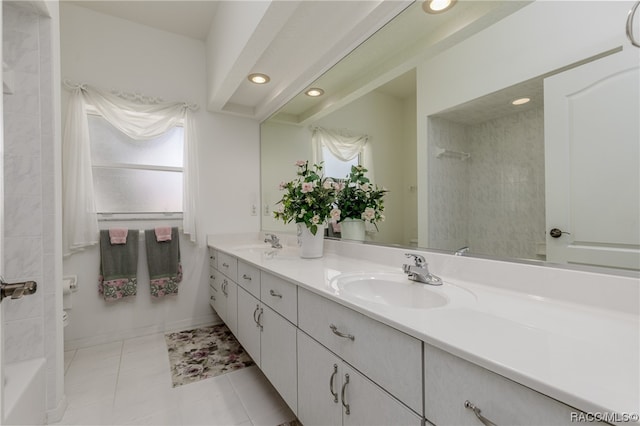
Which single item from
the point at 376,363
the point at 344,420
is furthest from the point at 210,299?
the point at 376,363

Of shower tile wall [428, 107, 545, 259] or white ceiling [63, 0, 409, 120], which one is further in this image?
white ceiling [63, 0, 409, 120]

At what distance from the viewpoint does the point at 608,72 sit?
874 mm

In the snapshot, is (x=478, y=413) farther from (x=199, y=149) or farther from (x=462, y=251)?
(x=199, y=149)

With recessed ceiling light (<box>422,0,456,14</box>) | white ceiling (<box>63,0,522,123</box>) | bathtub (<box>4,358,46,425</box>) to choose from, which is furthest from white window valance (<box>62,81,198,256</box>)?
recessed ceiling light (<box>422,0,456,14</box>)

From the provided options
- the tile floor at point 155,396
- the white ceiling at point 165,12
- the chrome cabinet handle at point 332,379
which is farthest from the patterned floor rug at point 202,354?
the white ceiling at point 165,12

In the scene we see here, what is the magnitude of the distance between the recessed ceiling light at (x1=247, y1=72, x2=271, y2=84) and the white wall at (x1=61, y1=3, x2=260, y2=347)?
27.7 inches

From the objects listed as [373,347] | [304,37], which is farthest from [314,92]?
[373,347]

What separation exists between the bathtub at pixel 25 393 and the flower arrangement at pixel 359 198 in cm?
151

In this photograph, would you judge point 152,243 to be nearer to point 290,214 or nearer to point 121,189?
point 121,189

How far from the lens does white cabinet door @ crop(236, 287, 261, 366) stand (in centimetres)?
163

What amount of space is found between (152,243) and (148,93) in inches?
51.7

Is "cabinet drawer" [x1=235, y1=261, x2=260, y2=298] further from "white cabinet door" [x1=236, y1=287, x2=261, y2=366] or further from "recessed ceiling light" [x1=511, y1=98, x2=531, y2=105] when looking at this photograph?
"recessed ceiling light" [x1=511, y1=98, x2=531, y2=105]

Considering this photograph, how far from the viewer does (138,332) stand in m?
2.47

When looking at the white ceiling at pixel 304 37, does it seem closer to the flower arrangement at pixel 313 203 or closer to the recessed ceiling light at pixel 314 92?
the recessed ceiling light at pixel 314 92
